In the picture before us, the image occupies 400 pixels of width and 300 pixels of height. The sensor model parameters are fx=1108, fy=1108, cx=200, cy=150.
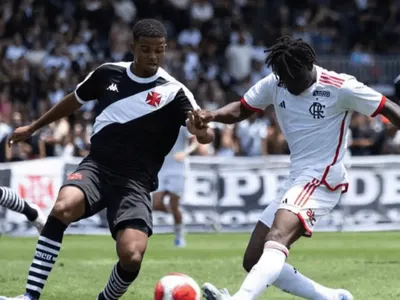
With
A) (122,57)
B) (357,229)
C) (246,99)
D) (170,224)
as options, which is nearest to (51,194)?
(170,224)

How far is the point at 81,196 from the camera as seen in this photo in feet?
30.1

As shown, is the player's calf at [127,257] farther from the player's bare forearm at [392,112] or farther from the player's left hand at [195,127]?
the player's bare forearm at [392,112]

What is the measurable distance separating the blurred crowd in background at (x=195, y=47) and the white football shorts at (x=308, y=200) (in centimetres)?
1317

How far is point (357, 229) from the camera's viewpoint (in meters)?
20.3

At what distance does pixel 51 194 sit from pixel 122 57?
762cm

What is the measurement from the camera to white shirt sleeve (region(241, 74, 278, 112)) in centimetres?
948

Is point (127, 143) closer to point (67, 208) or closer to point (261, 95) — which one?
point (67, 208)

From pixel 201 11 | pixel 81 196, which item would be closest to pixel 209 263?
pixel 81 196

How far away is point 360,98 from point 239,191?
11669 mm

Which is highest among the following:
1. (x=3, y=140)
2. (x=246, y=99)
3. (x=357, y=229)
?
(x=246, y=99)

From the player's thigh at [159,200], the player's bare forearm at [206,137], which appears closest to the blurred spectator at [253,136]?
the player's thigh at [159,200]

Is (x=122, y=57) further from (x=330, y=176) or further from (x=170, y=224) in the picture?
(x=330, y=176)

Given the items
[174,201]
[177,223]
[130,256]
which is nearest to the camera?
[130,256]

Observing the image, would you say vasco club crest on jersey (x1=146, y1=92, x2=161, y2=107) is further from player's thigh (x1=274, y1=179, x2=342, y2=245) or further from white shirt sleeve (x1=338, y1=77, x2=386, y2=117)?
white shirt sleeve (x1=338, y1=77, x2=386, y2=117)
